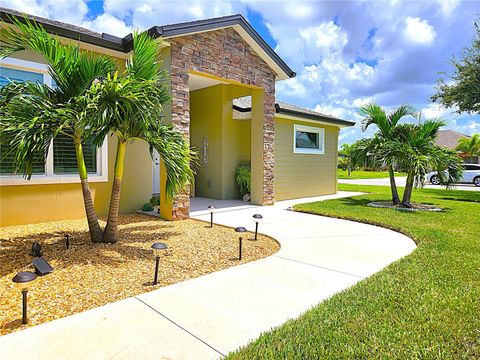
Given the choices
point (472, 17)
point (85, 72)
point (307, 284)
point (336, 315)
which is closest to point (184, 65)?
point (85, 72)

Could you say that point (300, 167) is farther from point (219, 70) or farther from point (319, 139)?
point (219, 70)

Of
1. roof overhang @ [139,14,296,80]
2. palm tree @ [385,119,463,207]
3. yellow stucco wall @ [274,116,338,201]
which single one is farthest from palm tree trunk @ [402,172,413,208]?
roof overhang @ [139,14,296,80]

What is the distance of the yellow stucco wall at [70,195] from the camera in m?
6.39

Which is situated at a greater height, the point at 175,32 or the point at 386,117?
the point at 175,32

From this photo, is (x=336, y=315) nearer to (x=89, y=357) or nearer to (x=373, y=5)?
→ (x=89, y=357)

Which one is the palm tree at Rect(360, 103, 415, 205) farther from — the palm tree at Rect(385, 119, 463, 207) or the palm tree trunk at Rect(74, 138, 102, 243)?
the palm tree trunk at Rect(74, 138, 102, 243)

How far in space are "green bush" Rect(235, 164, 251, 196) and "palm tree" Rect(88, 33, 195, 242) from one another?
5994mm

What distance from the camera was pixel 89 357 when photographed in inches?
89.3

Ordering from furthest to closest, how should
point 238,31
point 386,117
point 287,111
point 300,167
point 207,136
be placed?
1. point 300,167
2. point 207,136
3. point 287,111
4. point 386,117
5. point 238,31

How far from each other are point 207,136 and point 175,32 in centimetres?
527

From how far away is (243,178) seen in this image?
11.5 metres

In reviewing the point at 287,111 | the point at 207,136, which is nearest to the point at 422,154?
the point at 287,111

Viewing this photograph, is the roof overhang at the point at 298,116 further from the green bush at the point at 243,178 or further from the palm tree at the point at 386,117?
the palm tree at the point at 386,117

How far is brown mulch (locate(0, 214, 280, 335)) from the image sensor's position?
3160 millimetres
